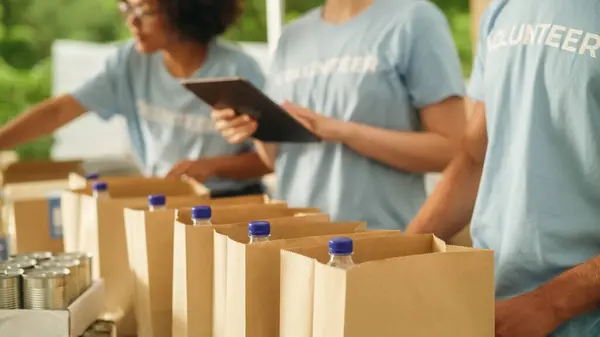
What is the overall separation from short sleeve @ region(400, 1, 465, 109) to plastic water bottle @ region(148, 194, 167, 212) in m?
0.68

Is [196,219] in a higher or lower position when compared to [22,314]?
higher

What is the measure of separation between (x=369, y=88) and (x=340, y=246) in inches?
36.3

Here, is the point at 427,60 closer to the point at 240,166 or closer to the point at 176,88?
the point at 240,166

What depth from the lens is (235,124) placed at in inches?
75.2

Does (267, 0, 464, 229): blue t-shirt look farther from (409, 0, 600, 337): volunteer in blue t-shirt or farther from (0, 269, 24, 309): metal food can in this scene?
(0, 269, 24, 309): metal food can

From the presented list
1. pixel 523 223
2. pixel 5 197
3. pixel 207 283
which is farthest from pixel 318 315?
pixel 5 197

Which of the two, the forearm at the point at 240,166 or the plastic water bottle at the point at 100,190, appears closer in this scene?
the plastic water bottle at the point at 100,190

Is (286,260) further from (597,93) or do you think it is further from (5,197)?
(5,197)

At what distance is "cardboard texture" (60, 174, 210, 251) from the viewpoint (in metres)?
1.71

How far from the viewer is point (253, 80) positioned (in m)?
2.37

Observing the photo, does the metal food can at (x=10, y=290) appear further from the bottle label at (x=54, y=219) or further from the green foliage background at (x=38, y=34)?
the green foliage background at (x=38, y=34)

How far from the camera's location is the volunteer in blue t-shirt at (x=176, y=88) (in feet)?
7.59

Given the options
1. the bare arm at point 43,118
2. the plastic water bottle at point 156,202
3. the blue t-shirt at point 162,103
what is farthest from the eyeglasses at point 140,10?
the plastic water bottle at point 156,202

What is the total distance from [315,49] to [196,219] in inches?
32.7
